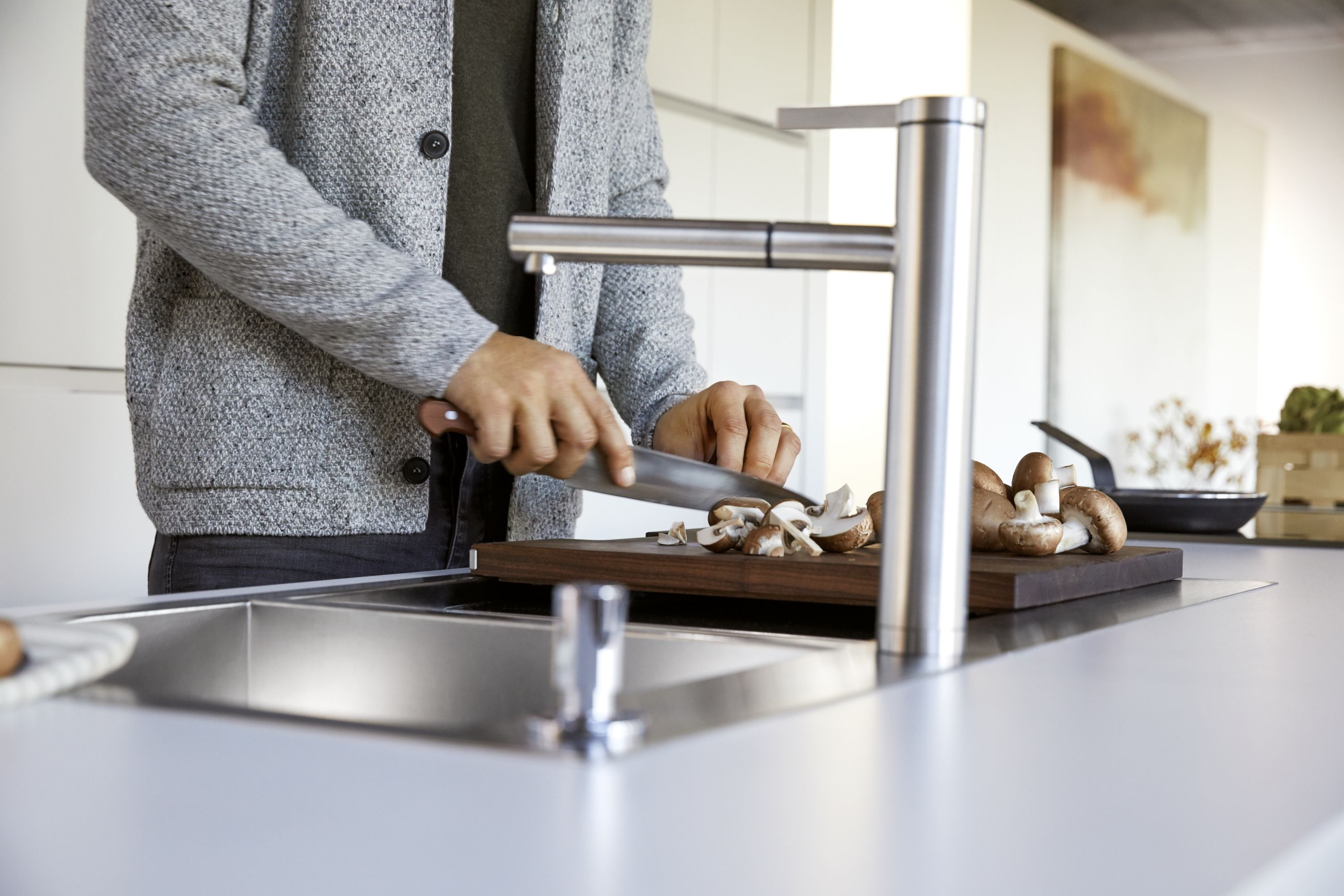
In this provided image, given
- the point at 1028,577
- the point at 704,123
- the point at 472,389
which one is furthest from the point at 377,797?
the point at 704,123

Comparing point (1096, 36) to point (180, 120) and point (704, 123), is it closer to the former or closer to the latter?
point (704, 123)

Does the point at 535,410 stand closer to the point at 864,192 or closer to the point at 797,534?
the point at 797,534

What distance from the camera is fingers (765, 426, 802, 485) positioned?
3.84 feet

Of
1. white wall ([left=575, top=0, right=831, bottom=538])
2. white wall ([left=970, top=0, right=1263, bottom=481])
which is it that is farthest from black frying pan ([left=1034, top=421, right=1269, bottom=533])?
white wall ([left=970, top=0, right=1263, bottom=481])

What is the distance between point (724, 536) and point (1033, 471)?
228mm

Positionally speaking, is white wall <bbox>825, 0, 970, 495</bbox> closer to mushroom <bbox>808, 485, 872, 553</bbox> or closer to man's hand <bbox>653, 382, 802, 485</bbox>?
man's hand <bbox>653, 382, 802, 485</bbox>

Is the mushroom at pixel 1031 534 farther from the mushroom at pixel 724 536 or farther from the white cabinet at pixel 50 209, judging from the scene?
the white cabinet at pixel 50 209

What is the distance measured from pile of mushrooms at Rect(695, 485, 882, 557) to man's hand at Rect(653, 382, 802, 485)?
0.24 m

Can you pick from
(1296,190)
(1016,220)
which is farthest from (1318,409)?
(1296,190)

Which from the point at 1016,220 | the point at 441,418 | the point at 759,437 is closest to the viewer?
the point at 441,418

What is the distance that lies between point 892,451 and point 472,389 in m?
0.41

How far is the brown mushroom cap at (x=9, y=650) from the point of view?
0.44 metres

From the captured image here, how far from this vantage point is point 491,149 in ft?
4.12

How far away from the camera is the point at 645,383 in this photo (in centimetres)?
140
